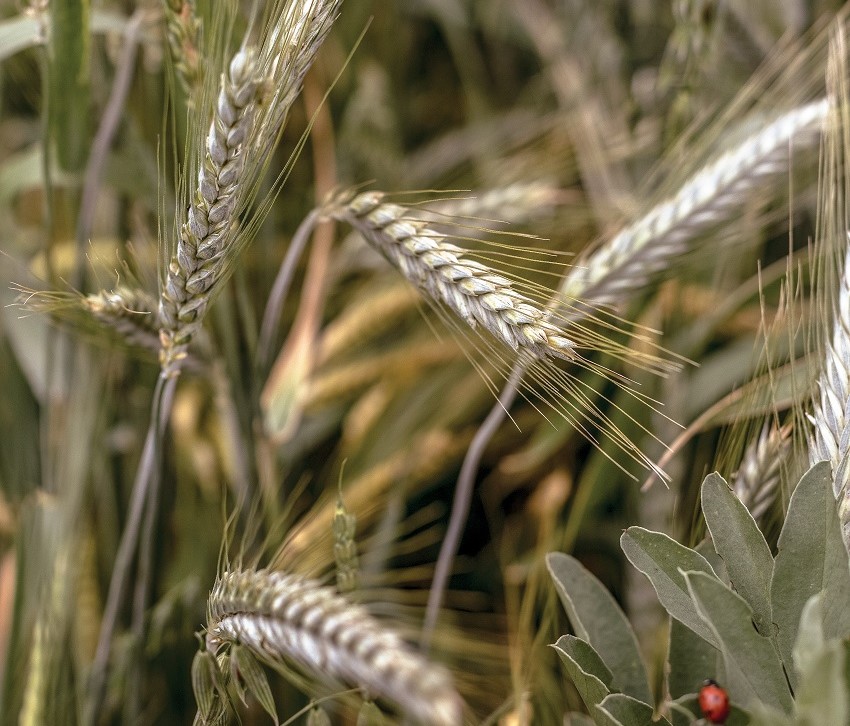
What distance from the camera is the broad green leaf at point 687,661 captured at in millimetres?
470

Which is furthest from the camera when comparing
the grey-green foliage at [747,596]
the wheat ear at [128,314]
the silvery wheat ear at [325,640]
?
the wheat ear at [128,314]

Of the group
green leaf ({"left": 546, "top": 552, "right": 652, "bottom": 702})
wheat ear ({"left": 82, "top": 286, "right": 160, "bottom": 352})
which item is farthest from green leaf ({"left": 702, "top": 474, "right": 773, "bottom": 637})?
wheat ear ({"left": 82, "top": 286, "right": 160, "bottom": 352})

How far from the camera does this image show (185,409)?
918mm

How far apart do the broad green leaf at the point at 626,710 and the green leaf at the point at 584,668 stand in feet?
0.04

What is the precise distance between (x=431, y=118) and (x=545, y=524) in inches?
31.3

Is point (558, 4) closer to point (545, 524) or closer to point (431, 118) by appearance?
point (431, 118)

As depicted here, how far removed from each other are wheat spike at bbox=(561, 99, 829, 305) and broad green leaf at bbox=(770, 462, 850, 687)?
0.24 m

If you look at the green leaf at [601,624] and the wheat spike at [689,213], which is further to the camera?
the wheat spike at [689,213]

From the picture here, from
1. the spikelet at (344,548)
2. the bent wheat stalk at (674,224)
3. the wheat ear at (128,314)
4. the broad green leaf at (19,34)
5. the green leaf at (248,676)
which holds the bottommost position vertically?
the green leaf at (248,676)

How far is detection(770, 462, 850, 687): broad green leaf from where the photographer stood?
381 millimetres

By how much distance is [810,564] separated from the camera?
0.39 metres


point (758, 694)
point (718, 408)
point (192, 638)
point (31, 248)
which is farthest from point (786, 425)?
point (31, 248)

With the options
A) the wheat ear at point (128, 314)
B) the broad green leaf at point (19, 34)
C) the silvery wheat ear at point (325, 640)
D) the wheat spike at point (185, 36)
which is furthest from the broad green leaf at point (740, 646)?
the broad green leaf at point (19, 34)

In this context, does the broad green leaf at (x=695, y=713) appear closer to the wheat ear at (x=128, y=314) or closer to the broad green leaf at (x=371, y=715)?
the broad green leaf at (x=371, y=715)
